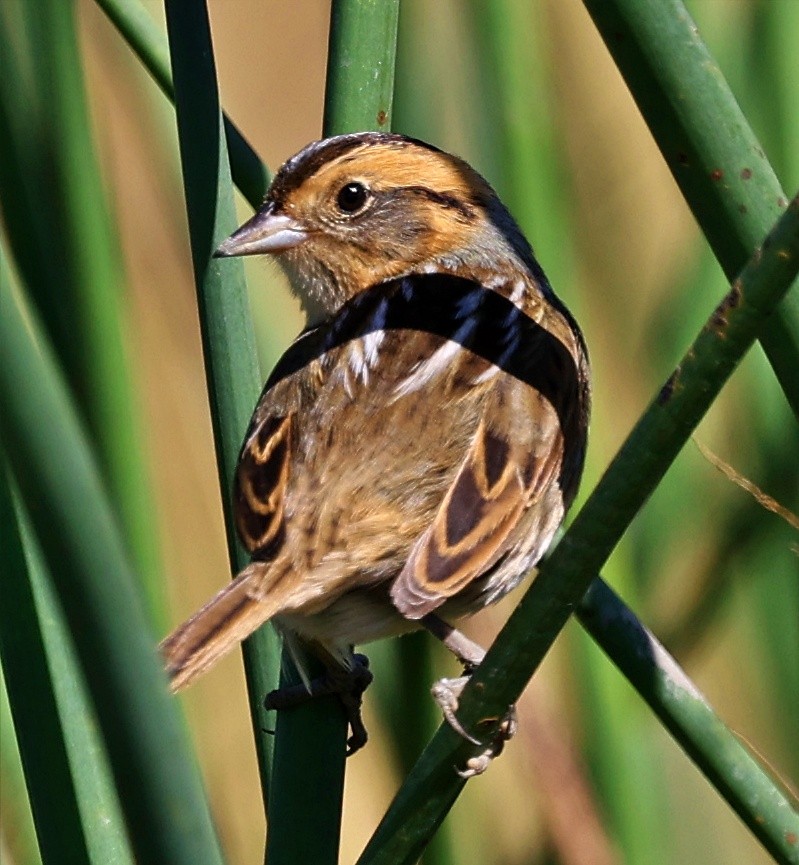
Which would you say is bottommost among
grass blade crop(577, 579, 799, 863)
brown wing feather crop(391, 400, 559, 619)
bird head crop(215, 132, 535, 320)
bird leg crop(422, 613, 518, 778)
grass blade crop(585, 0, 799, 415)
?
bird leg crop(422, 613, 518, 778)

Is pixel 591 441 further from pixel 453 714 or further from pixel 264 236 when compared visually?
pixel 453 714

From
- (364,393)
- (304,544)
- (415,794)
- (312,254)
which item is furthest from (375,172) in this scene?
(415,794)

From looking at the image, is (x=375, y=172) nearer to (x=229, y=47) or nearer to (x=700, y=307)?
(x=700, y=307)

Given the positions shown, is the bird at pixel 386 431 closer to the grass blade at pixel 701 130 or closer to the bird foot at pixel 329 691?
the bird foot at pixel 329 691

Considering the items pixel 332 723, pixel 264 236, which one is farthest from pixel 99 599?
pixel 264 236

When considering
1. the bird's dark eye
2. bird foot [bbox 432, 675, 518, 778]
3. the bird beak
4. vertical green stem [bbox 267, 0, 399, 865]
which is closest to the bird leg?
bird foot [bbox 432, 675, 518, 778]

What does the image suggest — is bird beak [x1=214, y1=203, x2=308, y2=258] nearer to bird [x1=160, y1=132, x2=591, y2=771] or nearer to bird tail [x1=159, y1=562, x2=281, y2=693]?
bird [x1=160, y1=132, x2=591, y2=771]

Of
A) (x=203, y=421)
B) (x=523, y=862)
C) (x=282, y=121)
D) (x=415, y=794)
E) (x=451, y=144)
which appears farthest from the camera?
(x=282, y=121)
